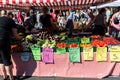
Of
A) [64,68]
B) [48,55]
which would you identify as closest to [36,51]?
[48,55]

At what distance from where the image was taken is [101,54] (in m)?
8.38

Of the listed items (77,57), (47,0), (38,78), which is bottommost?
(38,78)

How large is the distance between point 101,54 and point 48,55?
1339 mm

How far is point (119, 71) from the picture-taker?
27.6ft

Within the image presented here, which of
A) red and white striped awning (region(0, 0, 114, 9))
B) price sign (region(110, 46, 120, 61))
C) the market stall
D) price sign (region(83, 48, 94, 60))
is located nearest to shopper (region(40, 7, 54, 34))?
red and white striped awning (region(0, 0, 114, 9))

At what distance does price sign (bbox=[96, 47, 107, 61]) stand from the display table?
116mm

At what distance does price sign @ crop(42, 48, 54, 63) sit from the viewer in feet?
28.2

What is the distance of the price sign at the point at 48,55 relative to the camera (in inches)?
338

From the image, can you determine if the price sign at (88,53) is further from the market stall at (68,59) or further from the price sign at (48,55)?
the price sign at (48,55)

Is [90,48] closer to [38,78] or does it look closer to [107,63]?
[107,63]

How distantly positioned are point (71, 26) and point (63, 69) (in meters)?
6.70

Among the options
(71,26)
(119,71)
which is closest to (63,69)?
(119,71)

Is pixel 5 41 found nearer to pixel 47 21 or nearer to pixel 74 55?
pixel 74 55

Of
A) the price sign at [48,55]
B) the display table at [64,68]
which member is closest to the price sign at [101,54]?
the display table at [64,68]
